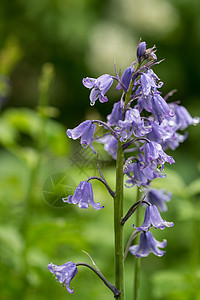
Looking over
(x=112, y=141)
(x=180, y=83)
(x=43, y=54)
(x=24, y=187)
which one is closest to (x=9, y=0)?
(x=43, y=54)

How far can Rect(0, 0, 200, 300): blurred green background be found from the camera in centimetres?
336

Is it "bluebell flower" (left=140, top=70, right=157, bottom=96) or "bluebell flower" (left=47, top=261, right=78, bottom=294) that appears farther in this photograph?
"bluebell flower" (left=47, top=261, right=78, bottom=294)

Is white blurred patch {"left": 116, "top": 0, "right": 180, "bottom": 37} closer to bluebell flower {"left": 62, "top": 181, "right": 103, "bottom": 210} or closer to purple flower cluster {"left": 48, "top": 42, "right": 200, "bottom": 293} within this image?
purple flower cluster {"left": 48, "top": 42, "right": 200, "bottom": 293}

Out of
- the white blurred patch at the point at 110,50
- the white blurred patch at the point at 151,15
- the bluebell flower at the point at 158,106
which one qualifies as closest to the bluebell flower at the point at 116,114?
the bluebell flower at the point at 158,106

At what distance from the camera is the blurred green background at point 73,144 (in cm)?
336

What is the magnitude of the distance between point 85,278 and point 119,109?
2697 millimetres

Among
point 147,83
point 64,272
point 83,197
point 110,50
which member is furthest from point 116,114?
point 110,50

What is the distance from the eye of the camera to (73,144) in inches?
262

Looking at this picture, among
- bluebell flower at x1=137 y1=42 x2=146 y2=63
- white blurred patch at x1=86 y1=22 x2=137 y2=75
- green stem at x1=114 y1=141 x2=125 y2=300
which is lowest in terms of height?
green stem at x1=114 y1=141 x2=125 y2=300

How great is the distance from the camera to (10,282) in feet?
11.8

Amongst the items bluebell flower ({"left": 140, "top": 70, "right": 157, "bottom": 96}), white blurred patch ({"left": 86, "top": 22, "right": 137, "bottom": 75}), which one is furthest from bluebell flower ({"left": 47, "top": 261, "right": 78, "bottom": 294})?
white blurred patch ({"left": 86, "top": 22, "right": 137, "bottom": 75})

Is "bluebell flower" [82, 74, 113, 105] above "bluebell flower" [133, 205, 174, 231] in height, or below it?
above

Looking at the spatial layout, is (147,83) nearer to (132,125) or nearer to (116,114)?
(132,125)

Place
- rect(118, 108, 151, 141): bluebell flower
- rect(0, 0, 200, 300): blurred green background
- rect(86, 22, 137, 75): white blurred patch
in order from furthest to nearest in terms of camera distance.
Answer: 1. rect(86, 22, 137, 75): white blurred patch
2. rect(0, 0, 200, 300): blurred green background
3. rect(118, 108, 151, 141): bluebell flower
